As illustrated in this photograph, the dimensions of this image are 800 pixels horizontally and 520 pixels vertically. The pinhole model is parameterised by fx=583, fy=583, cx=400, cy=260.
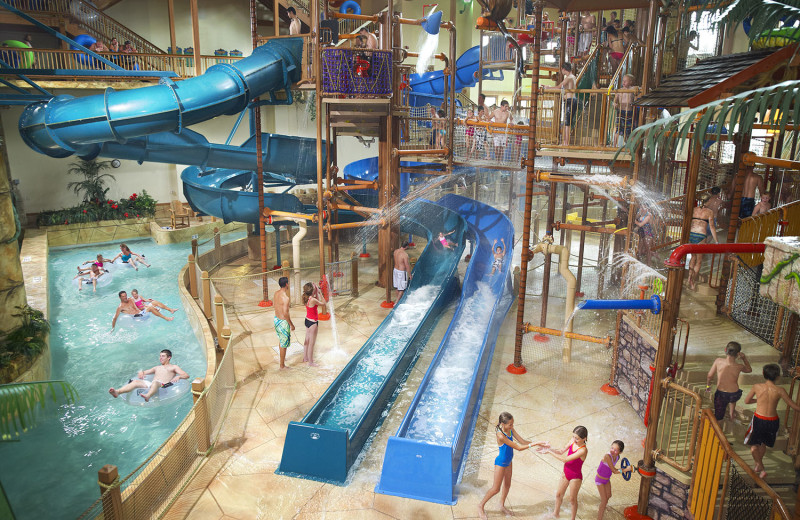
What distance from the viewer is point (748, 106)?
4930mm

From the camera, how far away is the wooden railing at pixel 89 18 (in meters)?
A: 17.2

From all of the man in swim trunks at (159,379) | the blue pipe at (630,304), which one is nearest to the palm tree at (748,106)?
the blue pipe at (630,304)

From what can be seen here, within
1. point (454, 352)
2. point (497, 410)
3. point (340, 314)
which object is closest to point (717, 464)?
point (497, 410)

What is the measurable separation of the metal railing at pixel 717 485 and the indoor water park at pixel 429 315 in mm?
28

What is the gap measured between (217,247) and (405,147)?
5.67 metres

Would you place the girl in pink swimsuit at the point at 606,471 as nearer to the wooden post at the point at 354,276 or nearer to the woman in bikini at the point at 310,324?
the woman in bikini at the point at 310,324

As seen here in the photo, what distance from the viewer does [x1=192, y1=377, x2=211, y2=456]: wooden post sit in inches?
250

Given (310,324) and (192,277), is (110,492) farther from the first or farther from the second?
(192,277)

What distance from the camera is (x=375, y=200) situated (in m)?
16.3

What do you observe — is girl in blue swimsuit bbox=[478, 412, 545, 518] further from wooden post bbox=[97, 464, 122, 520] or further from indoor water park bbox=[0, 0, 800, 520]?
wooden post bbox=[97, 464, 122, 520]

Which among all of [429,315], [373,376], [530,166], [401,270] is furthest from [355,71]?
[373,376]

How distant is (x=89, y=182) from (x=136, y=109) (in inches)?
430

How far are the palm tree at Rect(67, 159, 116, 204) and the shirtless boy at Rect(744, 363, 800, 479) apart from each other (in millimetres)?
18980

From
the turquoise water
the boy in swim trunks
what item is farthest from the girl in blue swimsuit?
the boy in swim trunks
